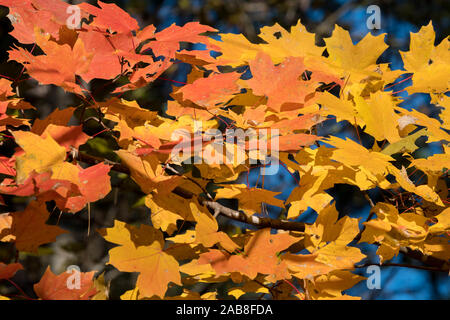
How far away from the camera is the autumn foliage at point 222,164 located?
49 cm

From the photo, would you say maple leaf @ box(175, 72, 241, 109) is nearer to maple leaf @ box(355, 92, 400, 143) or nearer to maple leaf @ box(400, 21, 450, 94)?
maple leaf @ box(355, 92, 400, 143)

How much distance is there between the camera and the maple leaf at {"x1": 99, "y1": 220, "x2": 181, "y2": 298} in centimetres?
49

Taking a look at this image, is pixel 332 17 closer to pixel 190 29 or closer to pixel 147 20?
pixel 147 20

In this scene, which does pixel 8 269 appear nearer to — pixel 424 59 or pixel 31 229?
pixel 31 229

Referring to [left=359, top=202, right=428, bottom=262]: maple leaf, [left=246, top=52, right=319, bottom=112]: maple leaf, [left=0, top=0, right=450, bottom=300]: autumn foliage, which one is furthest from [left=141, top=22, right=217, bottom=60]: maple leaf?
[left=359, top=202, right=428, bottom=262]: maple leaf

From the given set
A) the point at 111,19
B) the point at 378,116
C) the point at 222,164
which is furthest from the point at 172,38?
the point at 378,116

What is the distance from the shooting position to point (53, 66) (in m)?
0.49

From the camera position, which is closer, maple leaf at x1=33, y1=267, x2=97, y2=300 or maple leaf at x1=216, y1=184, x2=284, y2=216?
maple leaf at x1=33, y1=267, x2=97, y2=300

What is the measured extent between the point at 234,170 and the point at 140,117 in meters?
0.16

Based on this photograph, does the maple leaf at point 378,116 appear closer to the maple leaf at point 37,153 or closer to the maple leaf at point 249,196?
the maple leaf at point 249,196

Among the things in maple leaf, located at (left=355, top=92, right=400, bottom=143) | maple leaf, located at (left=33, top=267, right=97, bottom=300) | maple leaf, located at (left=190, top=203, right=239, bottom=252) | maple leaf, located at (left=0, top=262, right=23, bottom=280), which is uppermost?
maple leaf, located at (left=355, top=92, right=400, bottom=143)

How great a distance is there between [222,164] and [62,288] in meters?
0.26

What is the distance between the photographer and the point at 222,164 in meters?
0.58
